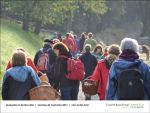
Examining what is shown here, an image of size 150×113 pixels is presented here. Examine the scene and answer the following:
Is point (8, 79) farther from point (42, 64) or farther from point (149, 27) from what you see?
point (149, 27)

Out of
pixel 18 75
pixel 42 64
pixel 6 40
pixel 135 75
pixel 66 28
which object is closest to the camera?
pixel 135 75

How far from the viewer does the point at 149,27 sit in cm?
8369

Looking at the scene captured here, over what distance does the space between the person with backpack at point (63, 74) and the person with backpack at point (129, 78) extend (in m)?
3.65

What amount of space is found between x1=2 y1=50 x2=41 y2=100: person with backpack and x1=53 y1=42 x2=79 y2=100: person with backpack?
9.07 feet

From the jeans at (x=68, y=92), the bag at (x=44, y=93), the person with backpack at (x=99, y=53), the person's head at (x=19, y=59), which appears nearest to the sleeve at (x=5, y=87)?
the person's head at (x=19, y=59)

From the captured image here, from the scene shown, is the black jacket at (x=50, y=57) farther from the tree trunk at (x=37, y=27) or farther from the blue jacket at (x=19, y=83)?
the tree trunk at (x=37, y=27)

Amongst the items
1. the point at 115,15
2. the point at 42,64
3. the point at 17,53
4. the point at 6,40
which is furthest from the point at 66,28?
the point at 17,53

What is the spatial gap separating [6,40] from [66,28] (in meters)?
33.0

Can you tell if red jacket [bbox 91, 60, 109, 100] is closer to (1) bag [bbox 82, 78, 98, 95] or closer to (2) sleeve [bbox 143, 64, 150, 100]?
(1) bag [bbox 82, 78, 98, 95]

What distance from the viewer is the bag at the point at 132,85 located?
27.3 feet

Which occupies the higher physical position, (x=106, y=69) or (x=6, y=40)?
(x=106, y=69)

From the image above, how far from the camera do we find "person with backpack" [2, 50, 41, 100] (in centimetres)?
914

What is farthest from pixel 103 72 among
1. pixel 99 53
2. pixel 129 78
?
pixel 99 53

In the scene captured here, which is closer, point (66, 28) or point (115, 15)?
point (66, 28)
